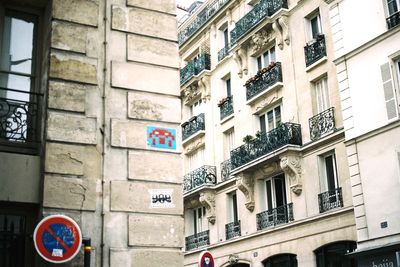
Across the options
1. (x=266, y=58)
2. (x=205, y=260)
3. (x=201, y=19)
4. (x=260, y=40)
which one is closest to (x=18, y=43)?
(x=205, y=260)

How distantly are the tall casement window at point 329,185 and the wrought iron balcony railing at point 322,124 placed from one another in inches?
32.7

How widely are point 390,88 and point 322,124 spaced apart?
4.50m

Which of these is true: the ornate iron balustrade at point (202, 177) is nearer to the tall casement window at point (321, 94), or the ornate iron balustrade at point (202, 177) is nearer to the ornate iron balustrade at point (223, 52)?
the ornate iron balustrade at point (223, 52)

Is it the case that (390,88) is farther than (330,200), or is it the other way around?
(330,200)

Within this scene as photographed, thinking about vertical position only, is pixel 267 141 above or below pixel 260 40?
below

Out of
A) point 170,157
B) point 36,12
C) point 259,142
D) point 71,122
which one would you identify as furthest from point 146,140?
point 259,142

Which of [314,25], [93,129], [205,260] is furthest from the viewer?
[314,25]

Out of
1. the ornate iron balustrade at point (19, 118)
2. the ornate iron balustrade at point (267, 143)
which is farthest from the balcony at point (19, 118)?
the ornate iron balustrade at point (267, 143)

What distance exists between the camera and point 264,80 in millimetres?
→ 25625

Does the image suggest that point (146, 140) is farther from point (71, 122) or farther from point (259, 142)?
point (259, 142)

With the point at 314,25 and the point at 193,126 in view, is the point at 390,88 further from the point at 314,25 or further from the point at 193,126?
the point at 193,126

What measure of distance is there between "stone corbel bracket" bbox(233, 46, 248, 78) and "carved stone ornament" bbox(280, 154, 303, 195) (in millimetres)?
5948

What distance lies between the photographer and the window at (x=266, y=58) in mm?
26031

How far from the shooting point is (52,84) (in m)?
7.59
